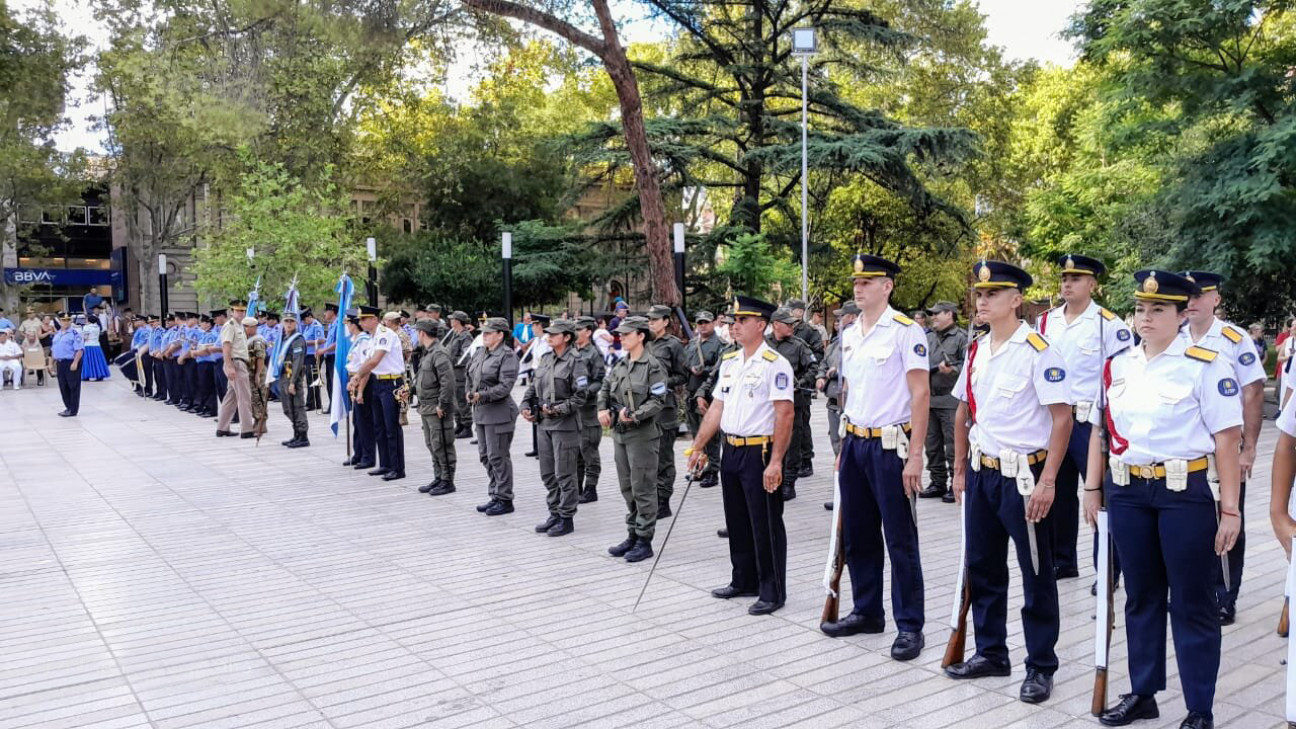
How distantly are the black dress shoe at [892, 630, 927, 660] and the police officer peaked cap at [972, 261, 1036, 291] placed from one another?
1967mm

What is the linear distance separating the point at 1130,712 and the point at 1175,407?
1404mm

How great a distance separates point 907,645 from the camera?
224 inches

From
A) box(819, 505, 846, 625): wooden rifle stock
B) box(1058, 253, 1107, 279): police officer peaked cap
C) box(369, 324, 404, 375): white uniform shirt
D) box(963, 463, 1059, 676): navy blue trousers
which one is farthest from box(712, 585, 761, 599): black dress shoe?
box(369, 324, 404, 375): white uniform shirt

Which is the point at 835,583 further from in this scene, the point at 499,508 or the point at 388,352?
the point at 388,352

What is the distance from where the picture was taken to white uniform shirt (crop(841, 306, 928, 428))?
5793mm

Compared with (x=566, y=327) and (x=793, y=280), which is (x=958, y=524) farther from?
(x=793, y=280)

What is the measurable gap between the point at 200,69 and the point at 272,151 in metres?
16.3

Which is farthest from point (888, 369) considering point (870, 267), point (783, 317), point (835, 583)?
point (783, 317)

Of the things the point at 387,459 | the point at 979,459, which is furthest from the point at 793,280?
the point at 979,459

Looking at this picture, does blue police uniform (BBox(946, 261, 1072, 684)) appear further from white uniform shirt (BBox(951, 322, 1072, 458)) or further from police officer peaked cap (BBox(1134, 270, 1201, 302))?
police officer peaked cap (BBox(1134, 270, 1201, 302))

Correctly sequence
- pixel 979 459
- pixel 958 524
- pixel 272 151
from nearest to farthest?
pixel 979 459 → pixel 958 524 → pixel 272 151

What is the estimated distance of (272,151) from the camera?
33.3 meters

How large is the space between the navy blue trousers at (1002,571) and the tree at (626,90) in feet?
38.8

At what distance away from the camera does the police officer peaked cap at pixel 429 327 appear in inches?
455
